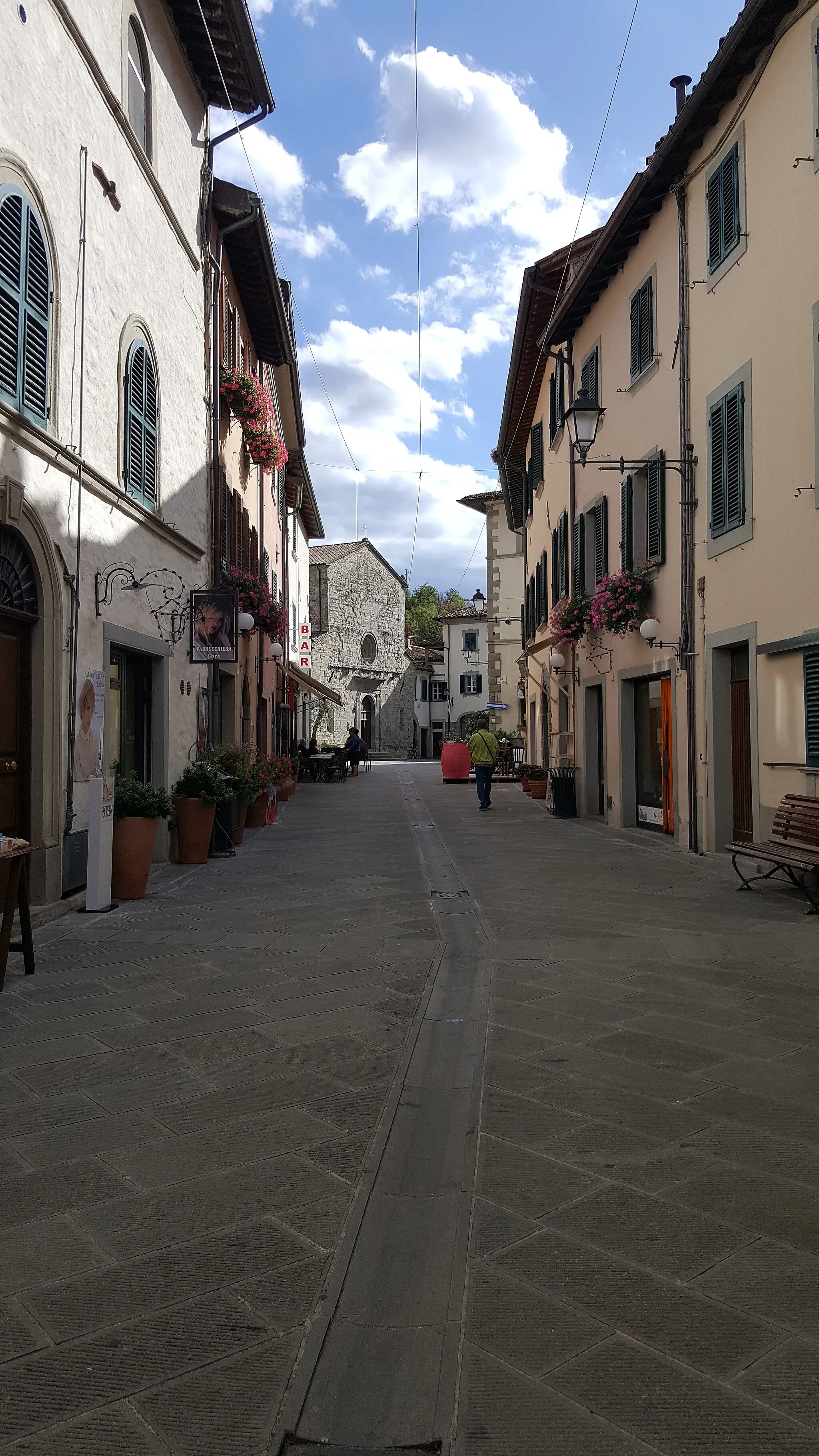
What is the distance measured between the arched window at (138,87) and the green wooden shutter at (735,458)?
241 inches

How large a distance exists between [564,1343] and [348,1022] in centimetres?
256

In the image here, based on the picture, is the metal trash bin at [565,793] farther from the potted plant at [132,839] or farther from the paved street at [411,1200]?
the paved street at [411,1200]

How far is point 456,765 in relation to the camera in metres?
27.3

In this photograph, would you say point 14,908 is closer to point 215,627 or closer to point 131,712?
point 131,712

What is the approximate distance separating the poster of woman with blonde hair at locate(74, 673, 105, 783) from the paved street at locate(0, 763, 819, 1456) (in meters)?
2.02

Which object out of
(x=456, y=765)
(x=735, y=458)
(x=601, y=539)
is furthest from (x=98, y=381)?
(x=456, y=765)

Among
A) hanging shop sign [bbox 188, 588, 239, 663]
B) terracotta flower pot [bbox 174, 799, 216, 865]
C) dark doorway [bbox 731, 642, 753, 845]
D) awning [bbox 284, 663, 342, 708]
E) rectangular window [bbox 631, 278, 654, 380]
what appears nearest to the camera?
dark doorway [bbox 731, 642, 753, 845]

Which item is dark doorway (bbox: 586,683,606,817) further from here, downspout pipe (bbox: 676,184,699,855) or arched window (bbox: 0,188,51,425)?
arched window (bbox: 0,188,51,425)

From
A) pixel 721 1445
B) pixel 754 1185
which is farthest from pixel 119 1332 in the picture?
pixel 754 1185

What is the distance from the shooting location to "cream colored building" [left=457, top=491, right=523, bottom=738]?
33.8 m

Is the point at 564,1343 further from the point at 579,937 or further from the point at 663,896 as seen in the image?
the point at 663,896

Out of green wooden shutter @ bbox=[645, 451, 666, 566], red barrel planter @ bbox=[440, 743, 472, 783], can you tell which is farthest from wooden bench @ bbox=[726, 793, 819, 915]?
red barrel planter @ bbox=[440, 743, 472, 783]

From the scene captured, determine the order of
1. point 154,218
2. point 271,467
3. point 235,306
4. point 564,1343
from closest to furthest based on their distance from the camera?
point 564,1343 < point 154,218 < point 235,306 < point 271,467

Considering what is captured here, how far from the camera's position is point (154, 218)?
33.8ft
